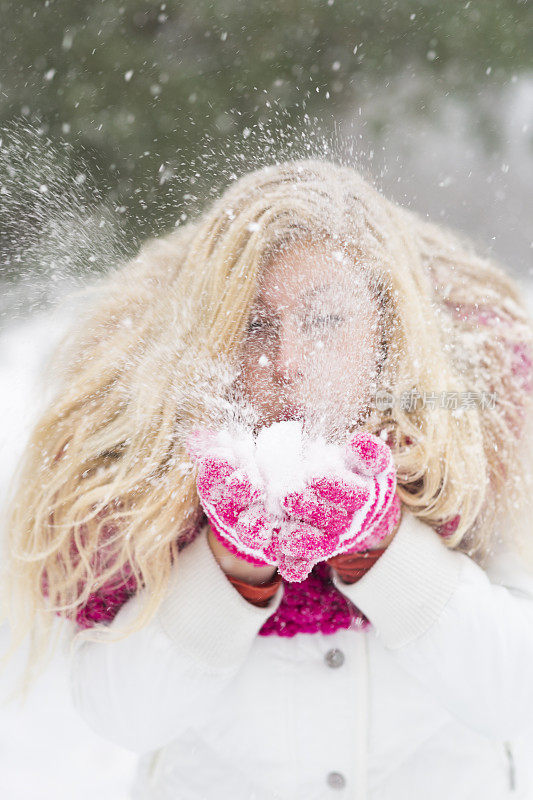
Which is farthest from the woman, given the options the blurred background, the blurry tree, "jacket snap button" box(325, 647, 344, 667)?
the blurry tree

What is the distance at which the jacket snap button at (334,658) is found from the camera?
910 millimetres

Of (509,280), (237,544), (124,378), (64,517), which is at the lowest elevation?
(64,517)

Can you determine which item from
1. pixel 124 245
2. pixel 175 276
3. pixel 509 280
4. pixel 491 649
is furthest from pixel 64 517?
pixel 509 280

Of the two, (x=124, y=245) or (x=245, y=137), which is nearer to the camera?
(x=124, y=245)

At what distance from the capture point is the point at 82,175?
1.45 meters

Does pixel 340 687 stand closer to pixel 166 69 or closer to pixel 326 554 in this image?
pixel 326 554

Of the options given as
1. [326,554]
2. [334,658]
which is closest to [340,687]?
[334,658]

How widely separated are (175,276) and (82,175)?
69 cm

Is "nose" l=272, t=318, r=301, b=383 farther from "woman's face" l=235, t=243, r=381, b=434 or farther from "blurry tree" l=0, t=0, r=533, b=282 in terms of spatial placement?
"blurry tree" l=0, t=0, r=533, b=282

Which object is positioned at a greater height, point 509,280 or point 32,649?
point 509,280

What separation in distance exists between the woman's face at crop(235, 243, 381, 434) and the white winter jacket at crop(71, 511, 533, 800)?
0.24m

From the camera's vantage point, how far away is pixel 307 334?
798mm

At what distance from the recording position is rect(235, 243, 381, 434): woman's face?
0.80m

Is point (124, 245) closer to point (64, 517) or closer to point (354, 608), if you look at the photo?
point (64, 517)
